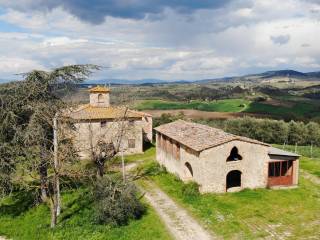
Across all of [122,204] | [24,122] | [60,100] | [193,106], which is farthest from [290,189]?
[193,106]

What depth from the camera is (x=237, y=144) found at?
30.4 meters

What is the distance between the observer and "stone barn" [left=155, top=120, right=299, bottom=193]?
2970cm

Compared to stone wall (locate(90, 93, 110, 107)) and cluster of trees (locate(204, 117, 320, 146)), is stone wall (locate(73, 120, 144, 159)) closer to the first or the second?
stone wall (locate(90, 93, 110, 107))

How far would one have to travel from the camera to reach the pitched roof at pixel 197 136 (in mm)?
30078

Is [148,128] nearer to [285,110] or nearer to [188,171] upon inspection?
[188,171]

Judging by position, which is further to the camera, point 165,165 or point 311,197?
point 165,165

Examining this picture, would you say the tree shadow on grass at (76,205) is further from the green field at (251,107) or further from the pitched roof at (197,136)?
the green field at (251,107)

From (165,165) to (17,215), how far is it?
1558 centimetres

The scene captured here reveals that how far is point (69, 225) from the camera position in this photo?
24797mm

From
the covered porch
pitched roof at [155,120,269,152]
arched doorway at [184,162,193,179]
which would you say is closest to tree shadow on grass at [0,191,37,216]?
arched doorway at [184,162,193,179]

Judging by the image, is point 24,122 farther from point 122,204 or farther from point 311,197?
point 311,197

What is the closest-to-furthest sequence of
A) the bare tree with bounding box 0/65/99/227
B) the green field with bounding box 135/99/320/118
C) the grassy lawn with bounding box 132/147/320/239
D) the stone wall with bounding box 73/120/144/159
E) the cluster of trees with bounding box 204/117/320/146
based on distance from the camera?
the grassy lawn with bounding box 132/147/320/239 < the bare tree with bounding box 0/65/99/227 < the stone wall with bounding box 73/120/144/159 < the cluster of trees with bounding box 204/117/320/146 < the green field with bounding box 135/99/320/118

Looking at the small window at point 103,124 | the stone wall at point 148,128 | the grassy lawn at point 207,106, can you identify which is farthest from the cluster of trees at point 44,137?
the grassy lawn at point 207,106

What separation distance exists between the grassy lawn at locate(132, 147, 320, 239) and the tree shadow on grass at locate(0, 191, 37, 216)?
1067 cm
